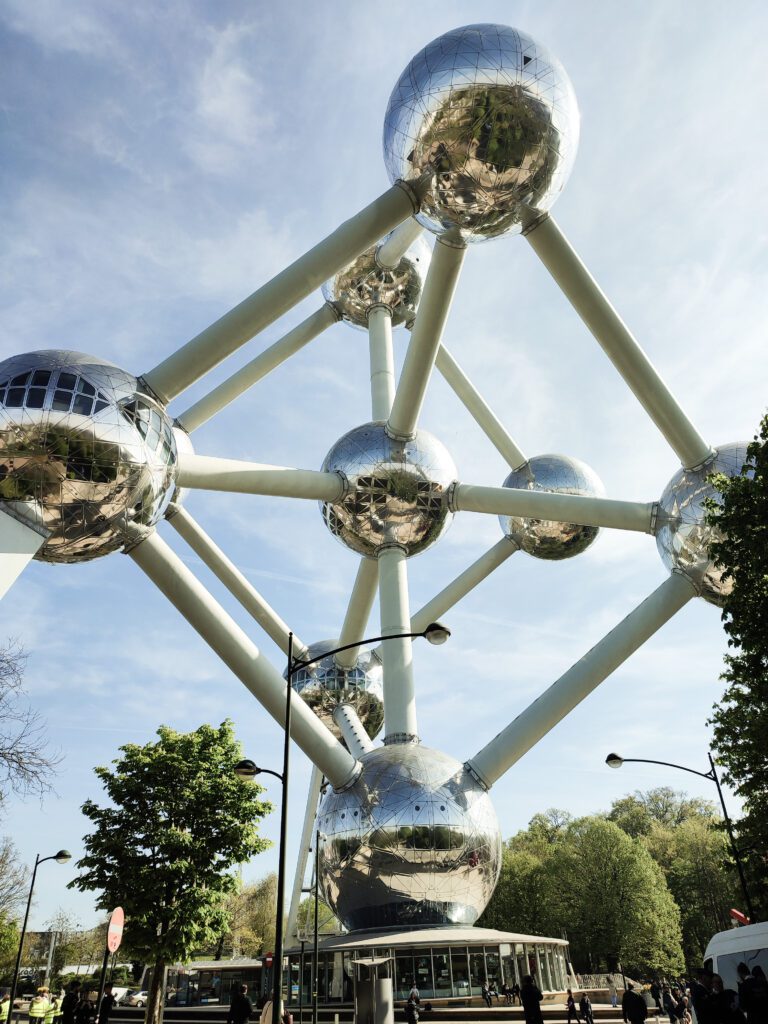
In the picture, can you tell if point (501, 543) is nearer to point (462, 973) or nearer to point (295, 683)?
point (295, 683)

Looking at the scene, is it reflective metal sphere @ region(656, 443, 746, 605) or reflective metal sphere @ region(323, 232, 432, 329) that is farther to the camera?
reflective metal sphere @ region(323, 232, 432, 329)

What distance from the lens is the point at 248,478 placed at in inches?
522

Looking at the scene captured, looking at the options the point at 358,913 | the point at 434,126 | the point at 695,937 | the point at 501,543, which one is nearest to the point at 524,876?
the point at 695,937

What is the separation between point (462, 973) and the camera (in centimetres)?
1362

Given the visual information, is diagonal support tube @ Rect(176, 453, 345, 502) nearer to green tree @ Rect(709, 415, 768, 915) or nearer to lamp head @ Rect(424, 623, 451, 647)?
lamp head @ Rect(424, 623, 451, 647)

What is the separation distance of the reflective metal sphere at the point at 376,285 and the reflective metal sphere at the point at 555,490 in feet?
19.4

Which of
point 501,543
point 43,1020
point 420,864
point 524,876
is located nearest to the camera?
point 420,864

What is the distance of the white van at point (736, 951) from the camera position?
11.5 meters

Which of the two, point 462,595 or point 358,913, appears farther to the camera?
point 462,595

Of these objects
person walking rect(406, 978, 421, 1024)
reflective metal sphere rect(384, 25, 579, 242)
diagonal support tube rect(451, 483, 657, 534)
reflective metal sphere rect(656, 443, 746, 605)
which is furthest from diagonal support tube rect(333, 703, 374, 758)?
reflective metal sphere rect(384, 25, 579, 242)

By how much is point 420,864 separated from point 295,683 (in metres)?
7.09

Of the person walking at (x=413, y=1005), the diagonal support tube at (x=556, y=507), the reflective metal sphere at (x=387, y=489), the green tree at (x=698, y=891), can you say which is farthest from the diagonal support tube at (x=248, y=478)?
the green tree at (x=698, y=891)

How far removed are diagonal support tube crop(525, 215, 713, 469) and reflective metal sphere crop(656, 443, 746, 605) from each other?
186 cm

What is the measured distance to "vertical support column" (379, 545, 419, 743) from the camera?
14664 mm
